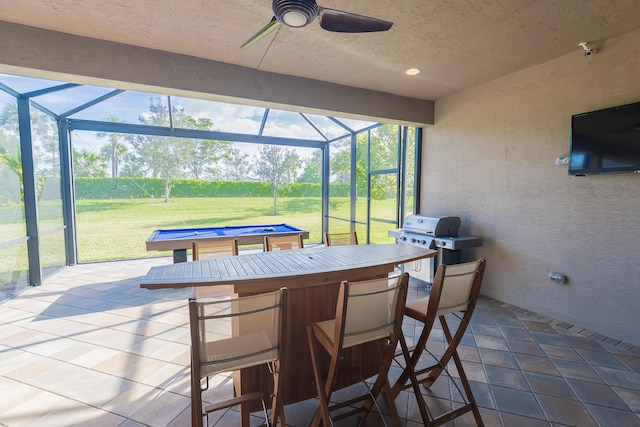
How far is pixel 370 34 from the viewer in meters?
2.57

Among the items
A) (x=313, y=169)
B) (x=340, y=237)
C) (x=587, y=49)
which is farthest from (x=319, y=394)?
(x=313, y=169)

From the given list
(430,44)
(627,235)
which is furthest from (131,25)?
(627,235)

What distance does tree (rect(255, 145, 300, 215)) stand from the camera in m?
7.20

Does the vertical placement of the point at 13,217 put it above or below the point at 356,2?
below

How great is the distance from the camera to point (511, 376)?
2.17 meters

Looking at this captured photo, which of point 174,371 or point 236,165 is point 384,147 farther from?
point 174,371

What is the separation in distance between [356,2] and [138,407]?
3151 millimetres

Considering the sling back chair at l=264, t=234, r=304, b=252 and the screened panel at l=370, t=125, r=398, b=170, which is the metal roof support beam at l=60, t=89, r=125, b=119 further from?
the screened panel at l=370, t=125, r=398, b=170

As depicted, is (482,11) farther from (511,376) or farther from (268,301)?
(511,376)

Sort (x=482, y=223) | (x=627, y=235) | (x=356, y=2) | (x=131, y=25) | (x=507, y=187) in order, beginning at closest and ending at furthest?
(x=356, y=2)
(x=131, y=25)
(x=627, y=235)
(x=507, y=187)
(x=482, y=223)

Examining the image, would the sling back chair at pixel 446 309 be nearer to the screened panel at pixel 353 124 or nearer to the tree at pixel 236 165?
the screened panel at pixel 353 124

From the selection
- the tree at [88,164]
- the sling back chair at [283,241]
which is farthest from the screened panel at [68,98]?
the sling back chair at [283,241]

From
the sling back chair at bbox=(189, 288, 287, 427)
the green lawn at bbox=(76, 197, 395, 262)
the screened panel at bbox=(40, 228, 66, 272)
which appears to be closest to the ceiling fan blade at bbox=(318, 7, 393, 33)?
the sling back chair at bbox=(189, 288, 287, 427)

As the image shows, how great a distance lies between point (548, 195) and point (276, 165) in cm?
563
